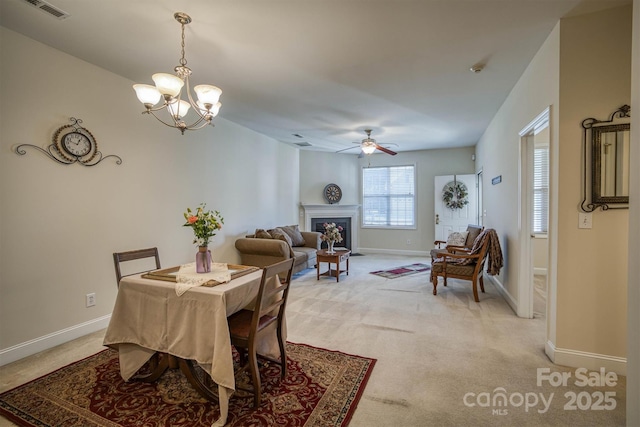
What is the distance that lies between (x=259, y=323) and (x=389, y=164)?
252 inches

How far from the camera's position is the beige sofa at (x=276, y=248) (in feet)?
15.1

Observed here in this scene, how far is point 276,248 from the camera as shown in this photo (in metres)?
4.56

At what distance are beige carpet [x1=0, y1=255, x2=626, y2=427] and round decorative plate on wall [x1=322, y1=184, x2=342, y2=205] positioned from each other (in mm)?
3485

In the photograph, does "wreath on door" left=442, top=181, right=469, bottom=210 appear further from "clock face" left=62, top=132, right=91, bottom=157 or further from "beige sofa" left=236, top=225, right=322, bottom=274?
"clock face" left=62, top=132, right=91, bottom=157

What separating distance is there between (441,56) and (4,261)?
13.7 feet

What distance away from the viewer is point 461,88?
11.6 ft

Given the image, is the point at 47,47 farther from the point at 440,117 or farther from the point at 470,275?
the point at 470,275

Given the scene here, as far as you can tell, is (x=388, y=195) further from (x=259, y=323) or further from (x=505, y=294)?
(x=259, y=323)

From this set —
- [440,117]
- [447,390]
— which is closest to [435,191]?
[440,117]

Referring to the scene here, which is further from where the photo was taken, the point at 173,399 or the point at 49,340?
the point at 49,340

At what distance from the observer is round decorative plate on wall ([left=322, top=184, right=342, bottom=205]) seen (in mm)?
7547

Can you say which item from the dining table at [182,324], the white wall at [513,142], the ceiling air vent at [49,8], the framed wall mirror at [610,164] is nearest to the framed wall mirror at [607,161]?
the framed wall mirror at [610,164]

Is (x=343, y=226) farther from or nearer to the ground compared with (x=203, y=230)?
nearer to the ground

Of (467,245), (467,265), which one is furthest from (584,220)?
(467,245)
